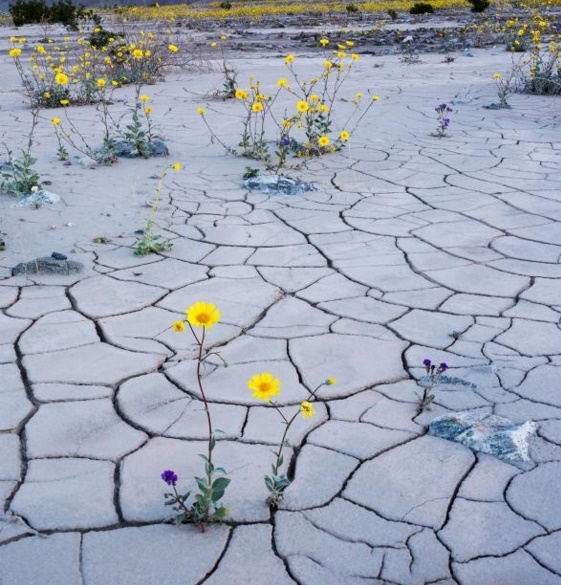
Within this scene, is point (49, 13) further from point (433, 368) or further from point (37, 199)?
point (433, 368)

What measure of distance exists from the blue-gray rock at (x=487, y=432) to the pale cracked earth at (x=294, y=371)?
0.14 ft

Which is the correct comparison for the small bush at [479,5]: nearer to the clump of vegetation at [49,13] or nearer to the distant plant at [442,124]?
the clump of vegetation at [49,13]

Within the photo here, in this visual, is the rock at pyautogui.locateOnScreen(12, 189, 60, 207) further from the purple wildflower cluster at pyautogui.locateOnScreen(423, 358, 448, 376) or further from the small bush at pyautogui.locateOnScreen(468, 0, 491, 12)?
the small bush at pyautogui.locateOnScreen(468, 0, 491, 12)

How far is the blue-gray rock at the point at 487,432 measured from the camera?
91.8 inches

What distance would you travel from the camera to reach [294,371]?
2.82m

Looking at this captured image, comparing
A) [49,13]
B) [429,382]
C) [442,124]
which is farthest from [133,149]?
[49,13]

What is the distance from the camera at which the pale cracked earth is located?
1.98 m

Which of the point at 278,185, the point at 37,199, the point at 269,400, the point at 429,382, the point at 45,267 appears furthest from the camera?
the point at 278,185

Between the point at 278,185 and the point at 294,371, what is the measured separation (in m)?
2.45

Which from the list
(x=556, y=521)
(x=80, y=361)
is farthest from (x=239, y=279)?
(x=556, y=521)

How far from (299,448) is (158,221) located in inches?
94.0

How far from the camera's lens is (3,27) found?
25688mm

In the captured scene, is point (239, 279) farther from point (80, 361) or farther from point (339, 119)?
point (339, 119)

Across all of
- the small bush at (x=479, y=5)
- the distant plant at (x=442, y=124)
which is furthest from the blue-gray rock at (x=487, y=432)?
the small bush at (x=479, y=5)
